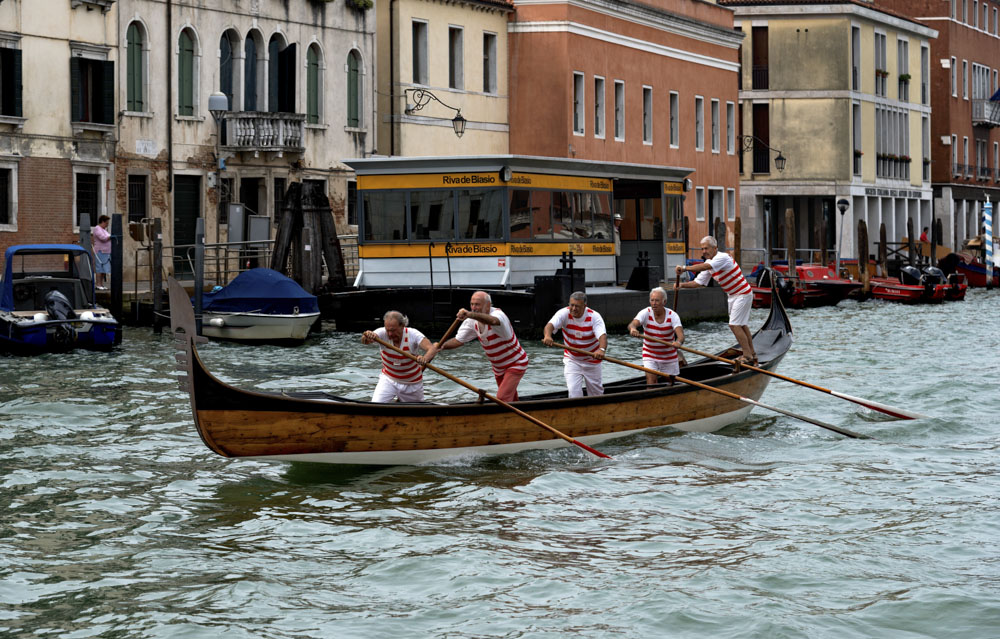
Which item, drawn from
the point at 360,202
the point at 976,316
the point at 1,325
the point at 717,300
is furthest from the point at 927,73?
the point at 1,325

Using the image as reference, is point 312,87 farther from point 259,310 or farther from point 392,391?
point 392,391

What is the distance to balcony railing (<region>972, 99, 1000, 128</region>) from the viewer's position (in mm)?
57781

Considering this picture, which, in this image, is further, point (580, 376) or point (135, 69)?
point (135, 69)

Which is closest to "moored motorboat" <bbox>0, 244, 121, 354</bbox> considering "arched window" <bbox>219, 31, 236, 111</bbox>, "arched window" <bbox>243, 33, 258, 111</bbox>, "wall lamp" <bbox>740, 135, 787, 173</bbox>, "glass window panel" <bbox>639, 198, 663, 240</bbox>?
"arched window" <bbox>219, 31, 236, 111</bbox>

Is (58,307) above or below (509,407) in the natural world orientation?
above

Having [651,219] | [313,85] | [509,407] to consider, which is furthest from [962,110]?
[509,407]

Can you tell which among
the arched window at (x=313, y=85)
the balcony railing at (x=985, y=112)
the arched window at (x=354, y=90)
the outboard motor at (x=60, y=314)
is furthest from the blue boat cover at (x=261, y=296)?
the balcony railing at (x=985, y=112)

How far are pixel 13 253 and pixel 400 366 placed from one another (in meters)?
10.5

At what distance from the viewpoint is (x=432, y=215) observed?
23.4 metres

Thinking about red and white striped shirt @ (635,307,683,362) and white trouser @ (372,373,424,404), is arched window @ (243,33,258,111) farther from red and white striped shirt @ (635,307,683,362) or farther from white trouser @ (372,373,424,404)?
white trouser @ (372,373,424,404)

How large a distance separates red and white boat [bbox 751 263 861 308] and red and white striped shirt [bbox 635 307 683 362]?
1896 cm

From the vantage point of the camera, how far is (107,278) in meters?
25.5

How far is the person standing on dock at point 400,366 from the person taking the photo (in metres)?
12.1

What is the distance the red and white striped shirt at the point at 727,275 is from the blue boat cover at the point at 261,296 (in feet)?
24.8
